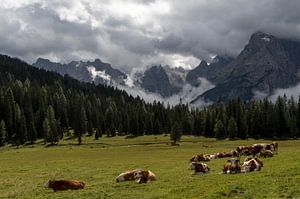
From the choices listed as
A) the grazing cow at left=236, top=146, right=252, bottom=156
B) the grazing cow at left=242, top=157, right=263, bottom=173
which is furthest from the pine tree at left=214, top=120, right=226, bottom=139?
the grazing cow at left=242, top=157, right=263, bottom=173

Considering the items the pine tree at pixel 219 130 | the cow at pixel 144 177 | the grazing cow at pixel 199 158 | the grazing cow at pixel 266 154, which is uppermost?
the pine tree at pixel 219 130

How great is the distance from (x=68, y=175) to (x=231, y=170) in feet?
59.3

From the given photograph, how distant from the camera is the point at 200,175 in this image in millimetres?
38312

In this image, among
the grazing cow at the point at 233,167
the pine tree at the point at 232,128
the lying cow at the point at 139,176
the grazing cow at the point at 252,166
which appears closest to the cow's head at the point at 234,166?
the grazing cow at the point at 233,167

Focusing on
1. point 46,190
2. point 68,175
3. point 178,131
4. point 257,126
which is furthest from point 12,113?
point 46,190

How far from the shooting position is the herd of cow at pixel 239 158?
37406 mm

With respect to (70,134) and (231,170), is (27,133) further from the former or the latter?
(231,170)

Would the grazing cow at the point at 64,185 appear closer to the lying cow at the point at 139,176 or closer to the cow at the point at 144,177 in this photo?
the lying cow at the point at 139,176

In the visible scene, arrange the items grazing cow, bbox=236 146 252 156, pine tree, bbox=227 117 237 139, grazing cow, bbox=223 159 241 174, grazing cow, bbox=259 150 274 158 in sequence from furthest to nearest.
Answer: pine tree, bbox=227 117 237 139, grazing cow, bbox=236 146 252 156, grazing cow, bbox=259 150 274 158, grazing cow, bbox=223 159 241 174

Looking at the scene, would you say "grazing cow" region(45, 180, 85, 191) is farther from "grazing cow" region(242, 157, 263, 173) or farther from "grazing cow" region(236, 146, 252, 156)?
"grazing cow" region(236, 146, 252, 156)

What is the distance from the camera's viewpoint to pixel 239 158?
46.3 m

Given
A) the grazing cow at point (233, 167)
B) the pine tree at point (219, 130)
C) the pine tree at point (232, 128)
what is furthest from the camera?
the pine tree at point (219, 130)

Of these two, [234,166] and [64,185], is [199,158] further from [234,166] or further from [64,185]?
[64,185]

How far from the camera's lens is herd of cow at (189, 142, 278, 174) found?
3741 cm
